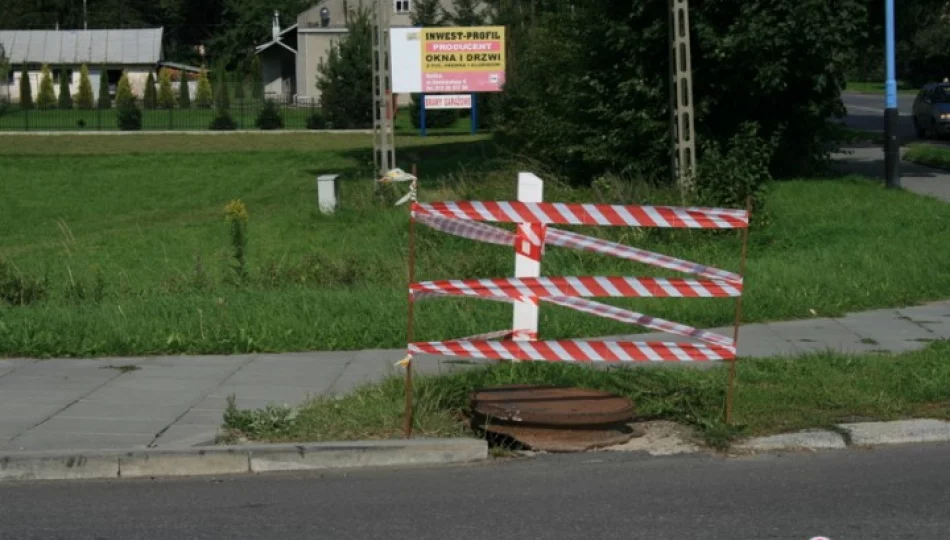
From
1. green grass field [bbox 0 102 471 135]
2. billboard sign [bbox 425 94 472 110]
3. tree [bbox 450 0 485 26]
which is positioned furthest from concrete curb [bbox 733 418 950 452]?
tree [bbox 450 0 485 26]

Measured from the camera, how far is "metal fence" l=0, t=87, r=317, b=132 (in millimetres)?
65062

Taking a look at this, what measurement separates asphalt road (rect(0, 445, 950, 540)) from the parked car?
3295cm

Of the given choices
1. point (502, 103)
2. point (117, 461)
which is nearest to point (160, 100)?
point (502, 103)

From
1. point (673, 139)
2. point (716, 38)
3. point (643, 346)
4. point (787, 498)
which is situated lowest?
point (787, 498)

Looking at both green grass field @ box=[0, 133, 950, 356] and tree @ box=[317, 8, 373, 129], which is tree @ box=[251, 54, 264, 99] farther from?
green grass field @ box=[0, 133, 950, 356]

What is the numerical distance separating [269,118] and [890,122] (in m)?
43.4

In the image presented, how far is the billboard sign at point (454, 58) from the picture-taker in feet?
144

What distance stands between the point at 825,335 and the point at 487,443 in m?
4.41

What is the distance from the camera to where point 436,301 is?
1194cm

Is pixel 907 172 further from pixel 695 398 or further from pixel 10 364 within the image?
pixel 10 364

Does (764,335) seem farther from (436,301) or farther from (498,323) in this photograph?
(436,301)

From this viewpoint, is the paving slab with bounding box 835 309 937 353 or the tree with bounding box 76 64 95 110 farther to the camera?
the tree with bounding box 76 64 95 110

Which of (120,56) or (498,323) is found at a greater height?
(120,56)

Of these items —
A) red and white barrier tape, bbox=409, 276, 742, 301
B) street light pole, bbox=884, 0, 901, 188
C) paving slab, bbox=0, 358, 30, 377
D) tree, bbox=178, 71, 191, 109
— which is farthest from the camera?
tree, bbox=178, 71, 191, 109
